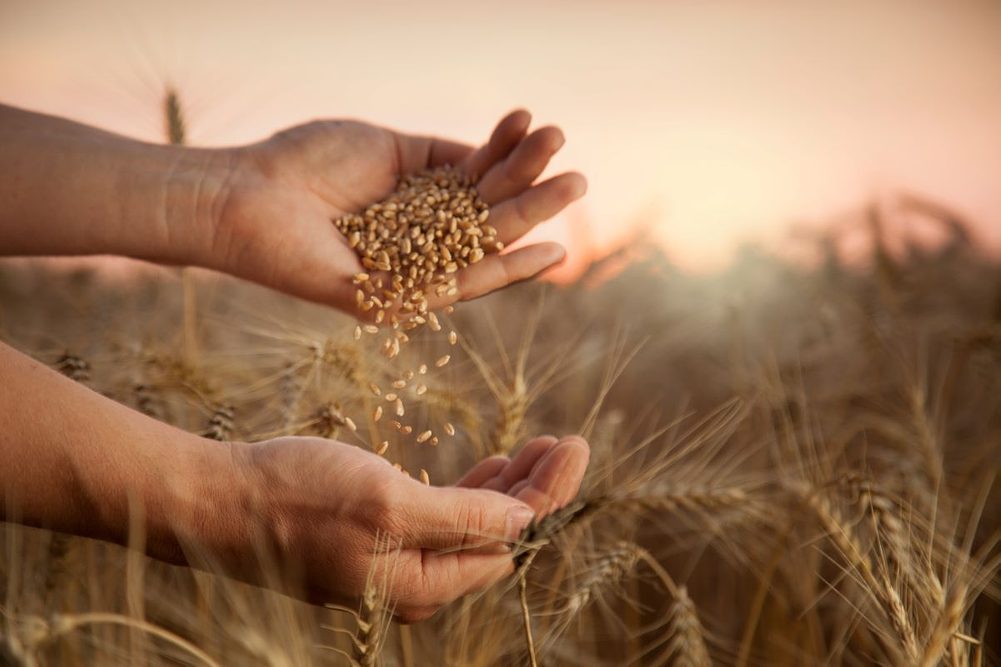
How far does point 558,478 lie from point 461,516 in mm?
243

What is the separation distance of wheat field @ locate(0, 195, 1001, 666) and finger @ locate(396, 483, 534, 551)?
4.4 inches

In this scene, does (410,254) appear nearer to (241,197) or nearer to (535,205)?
(535,205)

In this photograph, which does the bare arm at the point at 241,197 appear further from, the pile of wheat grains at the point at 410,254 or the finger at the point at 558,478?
the finger at the point at 558,478

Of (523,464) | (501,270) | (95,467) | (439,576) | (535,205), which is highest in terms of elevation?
(535,205)

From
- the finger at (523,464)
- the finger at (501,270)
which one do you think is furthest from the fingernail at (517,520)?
the finger at (501,270)

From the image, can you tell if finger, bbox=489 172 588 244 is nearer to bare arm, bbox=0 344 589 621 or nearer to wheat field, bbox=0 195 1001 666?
wheat field, bbox=0 195 1001 666

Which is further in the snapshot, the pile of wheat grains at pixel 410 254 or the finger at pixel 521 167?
the finger at pixel 521 167

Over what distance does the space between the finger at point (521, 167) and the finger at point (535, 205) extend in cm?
7

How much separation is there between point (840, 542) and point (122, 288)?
4.36 meters

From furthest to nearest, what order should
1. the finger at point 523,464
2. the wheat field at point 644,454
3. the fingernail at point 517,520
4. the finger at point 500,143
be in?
the finger at point 500,143, the finger at point 523,464, the wheat field at point 644,454, the fingernail at point 517,520

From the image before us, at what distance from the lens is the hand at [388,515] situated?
152 centimetres

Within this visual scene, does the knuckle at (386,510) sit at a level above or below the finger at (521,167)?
below

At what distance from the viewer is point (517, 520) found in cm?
147

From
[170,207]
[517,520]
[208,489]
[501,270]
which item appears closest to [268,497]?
[208,489]
